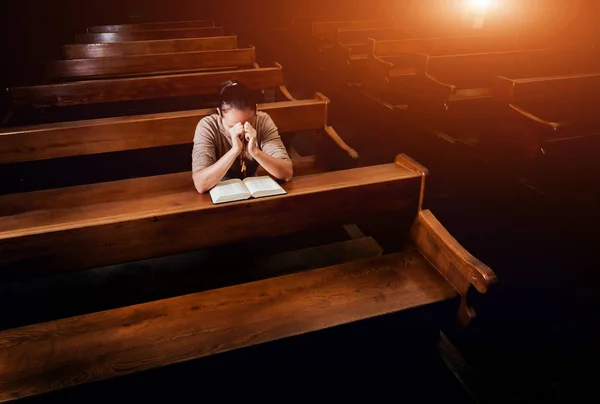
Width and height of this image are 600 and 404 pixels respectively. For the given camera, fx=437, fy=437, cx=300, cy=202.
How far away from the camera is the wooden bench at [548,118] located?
3.85 m

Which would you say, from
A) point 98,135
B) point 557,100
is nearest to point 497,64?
point 557,100

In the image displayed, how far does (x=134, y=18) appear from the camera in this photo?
29.0 ft

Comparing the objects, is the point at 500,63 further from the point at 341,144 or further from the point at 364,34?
the point at 364,34

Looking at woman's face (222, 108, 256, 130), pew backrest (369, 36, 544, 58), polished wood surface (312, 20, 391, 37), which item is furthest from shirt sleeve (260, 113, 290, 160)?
polished wood surface (312, 20, 391, 37)

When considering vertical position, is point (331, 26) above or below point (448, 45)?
above

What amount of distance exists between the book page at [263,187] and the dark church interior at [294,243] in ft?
0.04

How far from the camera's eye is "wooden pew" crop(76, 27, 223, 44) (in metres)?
6.24

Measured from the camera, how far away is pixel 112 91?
4.14 metres

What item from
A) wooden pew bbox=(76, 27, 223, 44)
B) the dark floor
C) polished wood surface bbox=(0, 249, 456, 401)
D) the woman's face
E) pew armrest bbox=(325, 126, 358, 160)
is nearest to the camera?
polished wood surface bbox=(0, 249, 456, 401)

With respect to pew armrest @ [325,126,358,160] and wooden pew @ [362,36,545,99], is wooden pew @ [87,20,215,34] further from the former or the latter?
pew armrest @ [325,126,358,160]

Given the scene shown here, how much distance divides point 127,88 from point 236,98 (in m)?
2.09

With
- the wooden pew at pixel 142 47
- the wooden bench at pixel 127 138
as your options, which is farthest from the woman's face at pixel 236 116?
the wooden pew at pixel 142 47

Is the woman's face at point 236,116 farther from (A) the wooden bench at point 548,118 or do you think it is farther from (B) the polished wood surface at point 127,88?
(A) the wooden bench at point 548,118

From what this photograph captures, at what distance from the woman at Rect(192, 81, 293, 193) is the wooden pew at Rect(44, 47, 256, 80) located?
2.69m
